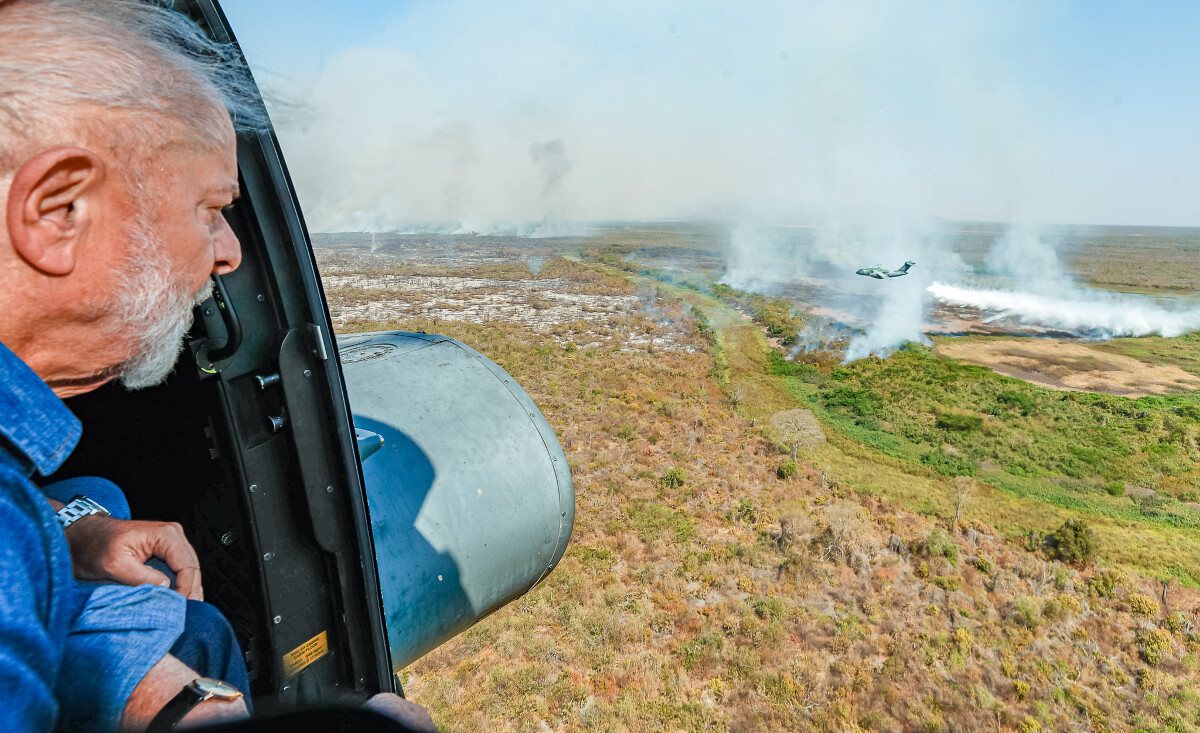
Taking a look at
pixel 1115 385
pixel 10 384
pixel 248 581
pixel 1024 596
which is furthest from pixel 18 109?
pixel 1115 385

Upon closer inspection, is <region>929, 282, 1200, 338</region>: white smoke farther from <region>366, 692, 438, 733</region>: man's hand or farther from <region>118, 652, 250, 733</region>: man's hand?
<region>118, 652, 250, 733</region>: man's hand

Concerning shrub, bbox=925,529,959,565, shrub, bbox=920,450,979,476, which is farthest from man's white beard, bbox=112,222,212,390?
shrub, bbox=920,450,979,476

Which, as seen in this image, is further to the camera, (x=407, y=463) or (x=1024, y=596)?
(x=1024, y=596)

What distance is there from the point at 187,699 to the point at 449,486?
109 inches

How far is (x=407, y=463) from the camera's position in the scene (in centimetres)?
409

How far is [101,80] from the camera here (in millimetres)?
1352

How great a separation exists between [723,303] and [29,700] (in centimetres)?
6051

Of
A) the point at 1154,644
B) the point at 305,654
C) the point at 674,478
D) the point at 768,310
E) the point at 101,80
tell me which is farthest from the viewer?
the point at 768,310

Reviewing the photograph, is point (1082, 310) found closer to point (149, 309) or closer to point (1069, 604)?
point (1069, 604)

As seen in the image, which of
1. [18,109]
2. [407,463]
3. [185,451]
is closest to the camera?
[18,109]

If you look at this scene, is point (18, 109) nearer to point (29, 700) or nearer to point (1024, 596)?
point (29, 700)

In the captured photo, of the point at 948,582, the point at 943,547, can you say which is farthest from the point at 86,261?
the point at 943,547

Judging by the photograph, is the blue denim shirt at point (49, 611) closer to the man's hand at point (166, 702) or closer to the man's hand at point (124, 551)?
the man's hand at point (166, 702)

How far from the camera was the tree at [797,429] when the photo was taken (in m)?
23.0
